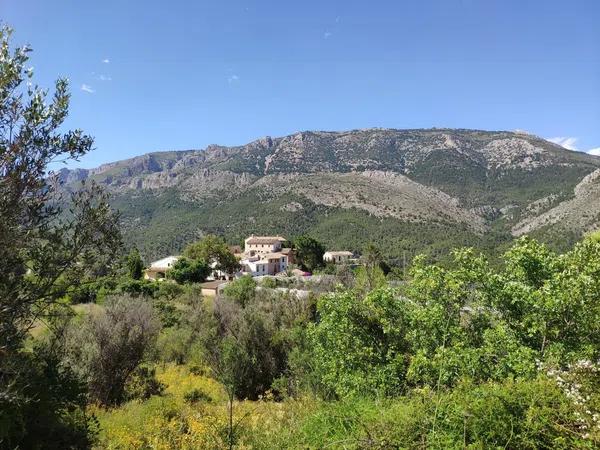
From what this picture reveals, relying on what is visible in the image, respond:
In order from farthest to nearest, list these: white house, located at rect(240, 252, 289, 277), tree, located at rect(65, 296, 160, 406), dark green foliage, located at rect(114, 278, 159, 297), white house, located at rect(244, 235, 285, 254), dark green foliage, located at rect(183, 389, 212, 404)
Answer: white house, located at rect(244, 235, 285, 254), white house, located at rect(240, 252, 289, 277), dark green foliage, located at rect(114, 278, 159, 297), dark green foliage, located at rect(183, 389, 212, 404), tree, located at rect(65, 296, 160, 406)

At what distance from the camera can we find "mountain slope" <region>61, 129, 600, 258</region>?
108375 mm

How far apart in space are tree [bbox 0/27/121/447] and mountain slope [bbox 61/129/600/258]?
294ft

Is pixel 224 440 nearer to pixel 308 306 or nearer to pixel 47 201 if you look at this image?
pixel 47 201

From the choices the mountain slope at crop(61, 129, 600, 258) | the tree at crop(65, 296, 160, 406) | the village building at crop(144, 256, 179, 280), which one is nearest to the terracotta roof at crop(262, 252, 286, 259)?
the village building at crop(144, 256, 179, 280)

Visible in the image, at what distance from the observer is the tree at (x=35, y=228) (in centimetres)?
386

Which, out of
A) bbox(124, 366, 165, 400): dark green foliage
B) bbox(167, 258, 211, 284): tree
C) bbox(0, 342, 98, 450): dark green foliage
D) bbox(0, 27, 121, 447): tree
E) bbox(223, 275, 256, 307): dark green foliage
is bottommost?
bbox(167, 258, 211, 284): tree

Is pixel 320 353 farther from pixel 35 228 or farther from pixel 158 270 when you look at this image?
pixel 158 270

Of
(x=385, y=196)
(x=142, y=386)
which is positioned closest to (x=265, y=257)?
(x=142, y=386)

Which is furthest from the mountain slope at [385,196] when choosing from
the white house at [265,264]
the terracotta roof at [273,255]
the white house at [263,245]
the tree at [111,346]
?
the tree at [111,346]

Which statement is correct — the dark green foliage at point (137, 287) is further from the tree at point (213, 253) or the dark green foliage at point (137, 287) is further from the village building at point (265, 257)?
the village building at point (265, 257)

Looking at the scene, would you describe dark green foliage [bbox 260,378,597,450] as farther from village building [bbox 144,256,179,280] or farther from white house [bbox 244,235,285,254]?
white house [bbox 244,235,285,254]

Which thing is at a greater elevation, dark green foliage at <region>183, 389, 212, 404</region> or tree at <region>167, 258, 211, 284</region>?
dark green foliage at <region>183, 389, 212, 404</region>

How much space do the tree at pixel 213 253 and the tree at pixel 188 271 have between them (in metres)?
3.18

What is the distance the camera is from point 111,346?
13.9 m
